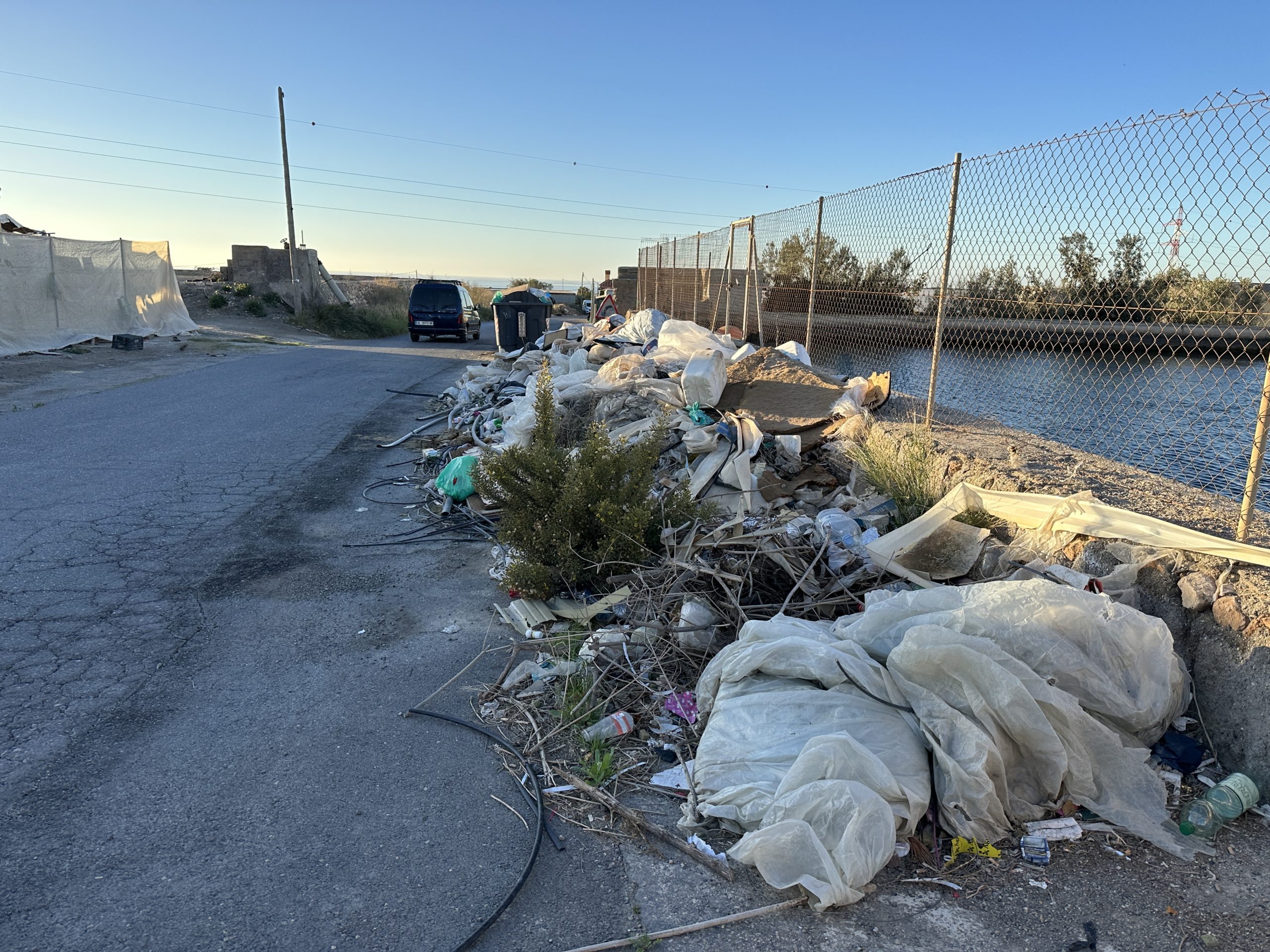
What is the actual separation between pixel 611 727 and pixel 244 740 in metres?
1.41

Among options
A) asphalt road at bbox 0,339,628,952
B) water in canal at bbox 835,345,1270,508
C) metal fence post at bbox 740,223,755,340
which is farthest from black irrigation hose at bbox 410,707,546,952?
metal fence post at bbox 740,223,755,340

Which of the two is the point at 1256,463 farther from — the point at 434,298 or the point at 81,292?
the point at 81,292

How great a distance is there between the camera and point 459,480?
20.2ft

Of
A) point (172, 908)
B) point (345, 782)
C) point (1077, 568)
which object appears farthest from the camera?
point (1077, 568)

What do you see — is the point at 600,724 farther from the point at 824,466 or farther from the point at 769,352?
the point at 769,352

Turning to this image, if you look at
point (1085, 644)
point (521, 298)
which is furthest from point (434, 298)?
point (1085, 644)

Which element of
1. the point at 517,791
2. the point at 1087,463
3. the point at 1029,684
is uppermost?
the point at 1087,463

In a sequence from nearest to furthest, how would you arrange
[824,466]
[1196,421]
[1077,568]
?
[1077,568] < [1196,421] < [824,466]

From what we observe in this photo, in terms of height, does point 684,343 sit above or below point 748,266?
below

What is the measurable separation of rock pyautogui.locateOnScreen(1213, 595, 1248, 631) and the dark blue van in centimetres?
2123

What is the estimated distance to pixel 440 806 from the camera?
272cm

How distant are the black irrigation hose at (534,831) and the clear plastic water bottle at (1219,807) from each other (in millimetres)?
2144

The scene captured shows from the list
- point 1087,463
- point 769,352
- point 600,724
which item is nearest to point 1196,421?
point 1087,463

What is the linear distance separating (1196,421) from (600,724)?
16.3 feet
